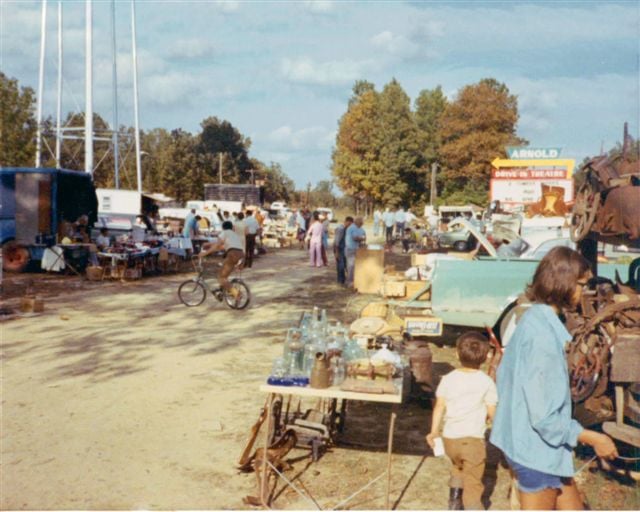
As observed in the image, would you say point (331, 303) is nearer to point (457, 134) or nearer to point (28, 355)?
point (28, 355)

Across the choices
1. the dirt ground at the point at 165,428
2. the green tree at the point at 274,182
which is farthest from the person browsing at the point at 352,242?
the green tree at the point at 274,182

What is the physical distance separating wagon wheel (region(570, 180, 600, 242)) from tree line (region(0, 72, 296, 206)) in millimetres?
22713

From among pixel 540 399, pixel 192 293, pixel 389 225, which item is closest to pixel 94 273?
pixel 192 293

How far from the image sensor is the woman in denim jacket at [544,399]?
10.0 ft

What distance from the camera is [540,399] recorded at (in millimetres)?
3047

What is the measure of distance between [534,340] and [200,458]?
356 centimetres

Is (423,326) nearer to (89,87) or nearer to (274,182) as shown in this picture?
(89,87)

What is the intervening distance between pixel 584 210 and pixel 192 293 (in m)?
8.93

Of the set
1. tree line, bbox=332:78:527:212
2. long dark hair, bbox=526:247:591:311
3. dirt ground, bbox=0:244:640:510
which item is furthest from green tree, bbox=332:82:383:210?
long dark hair, bbox=526:247:591:311

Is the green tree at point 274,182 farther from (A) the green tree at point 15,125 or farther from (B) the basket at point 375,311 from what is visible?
(B) the basket at point 375,311

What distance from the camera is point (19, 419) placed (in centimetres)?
668

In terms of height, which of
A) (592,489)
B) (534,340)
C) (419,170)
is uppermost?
(419,170)

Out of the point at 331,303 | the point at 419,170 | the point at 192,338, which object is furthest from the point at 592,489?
the point at 419,170

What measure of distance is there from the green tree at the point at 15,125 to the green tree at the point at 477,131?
40636 mm
